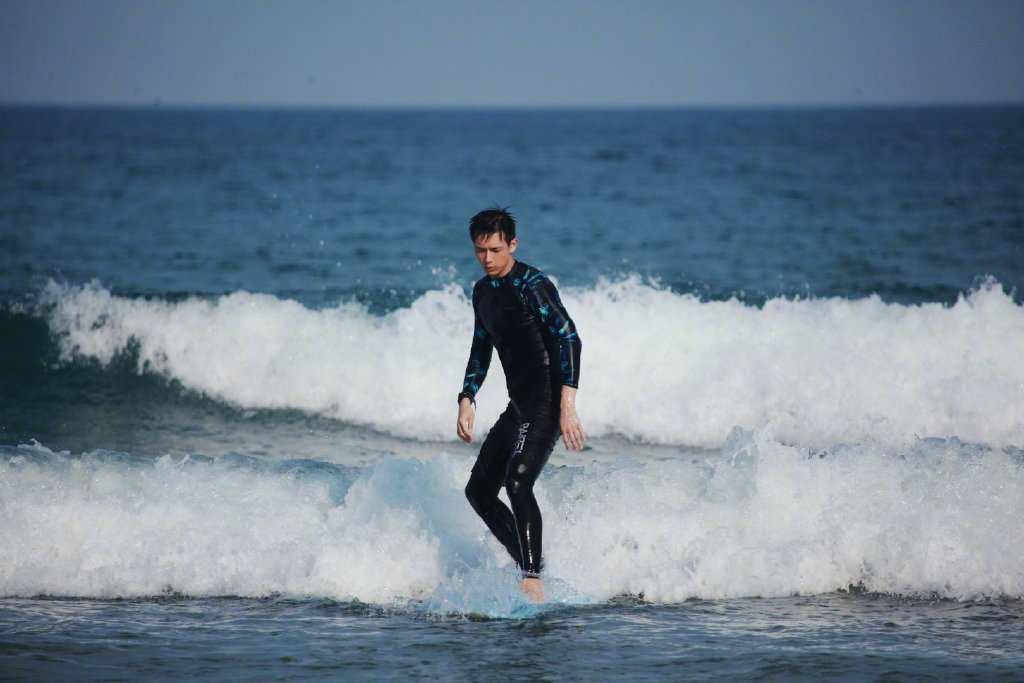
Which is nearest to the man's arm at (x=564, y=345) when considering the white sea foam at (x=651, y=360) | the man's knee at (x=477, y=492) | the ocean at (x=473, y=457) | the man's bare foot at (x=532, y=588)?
the man's knee at (x=477, y=492)

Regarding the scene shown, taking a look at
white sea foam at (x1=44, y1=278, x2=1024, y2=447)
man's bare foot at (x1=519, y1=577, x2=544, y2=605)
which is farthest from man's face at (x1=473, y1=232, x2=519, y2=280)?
white sea foam at (x1=44, y1=278, x2=1024, y2=447)

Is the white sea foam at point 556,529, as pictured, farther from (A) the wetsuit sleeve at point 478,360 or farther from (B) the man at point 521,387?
(A) the wetsuit sleeve at point 478,360

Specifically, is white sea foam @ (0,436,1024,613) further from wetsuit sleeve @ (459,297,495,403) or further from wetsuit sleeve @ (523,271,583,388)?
wetsuit sleeve @ (523,271,583,388)

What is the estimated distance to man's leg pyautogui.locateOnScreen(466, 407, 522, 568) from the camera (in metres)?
4.98

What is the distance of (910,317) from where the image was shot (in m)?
10.5

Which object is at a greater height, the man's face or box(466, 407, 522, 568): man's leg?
the man's face

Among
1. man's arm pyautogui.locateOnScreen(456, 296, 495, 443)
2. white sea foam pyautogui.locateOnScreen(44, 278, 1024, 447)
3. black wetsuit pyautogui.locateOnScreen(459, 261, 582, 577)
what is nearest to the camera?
black wetsuit pyautogui.locateOnScreen(459, 261, 582, 577)

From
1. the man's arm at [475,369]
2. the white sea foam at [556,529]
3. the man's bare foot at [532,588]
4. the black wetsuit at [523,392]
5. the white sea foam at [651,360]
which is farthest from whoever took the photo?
the white sea foam at [651,360]

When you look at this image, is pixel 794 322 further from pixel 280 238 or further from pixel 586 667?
pixel 280 238

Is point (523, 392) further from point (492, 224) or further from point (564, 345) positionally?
point (492, 224)

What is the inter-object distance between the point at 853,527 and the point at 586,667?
226cm

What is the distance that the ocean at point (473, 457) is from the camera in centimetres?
485

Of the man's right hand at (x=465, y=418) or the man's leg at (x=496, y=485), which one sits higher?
the man's right hand at (x=465, y=418)

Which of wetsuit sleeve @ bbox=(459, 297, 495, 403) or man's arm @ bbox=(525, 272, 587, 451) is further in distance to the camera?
wetsuit sleeve @ bbox=(459, 297, 495, 403)
